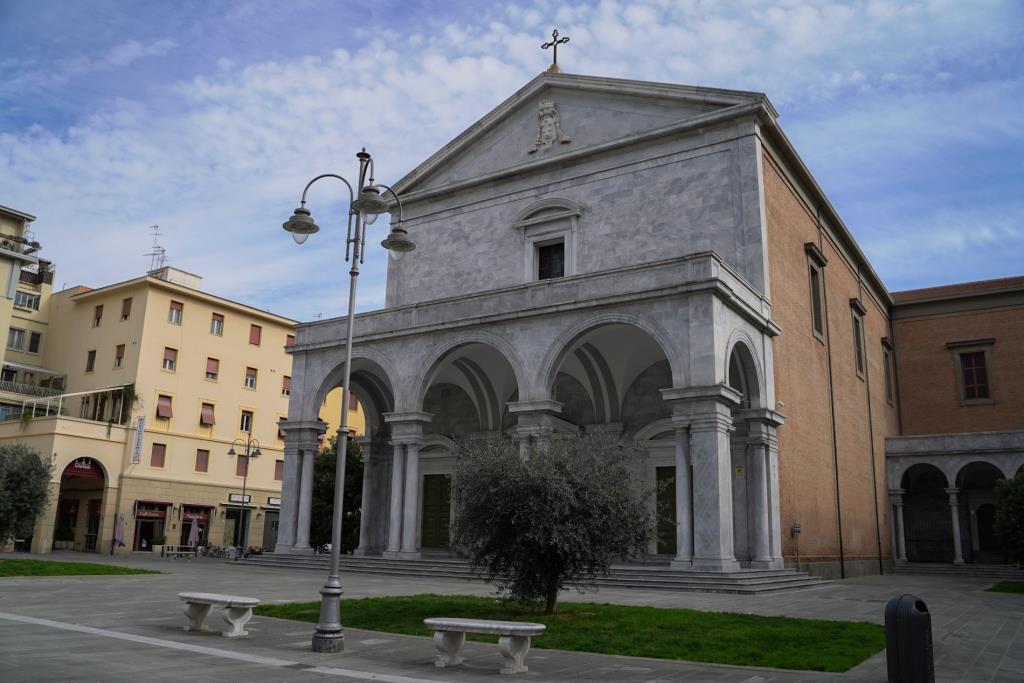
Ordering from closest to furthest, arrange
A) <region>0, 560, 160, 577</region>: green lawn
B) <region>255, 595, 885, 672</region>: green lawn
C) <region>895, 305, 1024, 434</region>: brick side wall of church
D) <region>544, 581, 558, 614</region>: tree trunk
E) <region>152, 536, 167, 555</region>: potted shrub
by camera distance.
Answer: <region>255, 595, 885, 672</region>: green lawn < <region>544, 581, 558, 614</region>: tree trunk < <region>0, 560, 160, 577</region>: green lawn < <region>895, 305, 1024, 434</region>: brick side wall of church < <region>152, 536, 167, 555</region>: potted shrub

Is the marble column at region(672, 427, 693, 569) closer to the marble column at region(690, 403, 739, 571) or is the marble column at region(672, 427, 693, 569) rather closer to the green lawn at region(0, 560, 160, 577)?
the marble column at region(690, 403, 739, 571)

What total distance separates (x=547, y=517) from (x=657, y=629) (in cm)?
212

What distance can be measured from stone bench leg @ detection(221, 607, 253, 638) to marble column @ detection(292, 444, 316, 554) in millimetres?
14752

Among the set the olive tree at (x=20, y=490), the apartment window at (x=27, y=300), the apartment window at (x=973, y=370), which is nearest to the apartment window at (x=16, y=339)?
the apartment window at (x=27, y=300)

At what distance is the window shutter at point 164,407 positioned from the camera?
122 feet

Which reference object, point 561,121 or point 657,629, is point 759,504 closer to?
point 657,629

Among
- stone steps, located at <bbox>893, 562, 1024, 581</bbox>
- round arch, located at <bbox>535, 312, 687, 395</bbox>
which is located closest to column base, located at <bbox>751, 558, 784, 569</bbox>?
round arch, located at <bbox>535, 312, 687, 395</bbox>

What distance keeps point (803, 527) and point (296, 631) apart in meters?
16.7

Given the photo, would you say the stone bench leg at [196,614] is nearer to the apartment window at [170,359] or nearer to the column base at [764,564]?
the column base at [764,564]

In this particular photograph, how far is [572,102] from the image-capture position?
27.2 meters

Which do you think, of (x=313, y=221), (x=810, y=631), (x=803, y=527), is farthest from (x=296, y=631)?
(x=803, y=527)

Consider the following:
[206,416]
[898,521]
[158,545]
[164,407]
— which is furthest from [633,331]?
[206,416]

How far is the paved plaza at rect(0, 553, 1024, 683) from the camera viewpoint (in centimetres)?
753

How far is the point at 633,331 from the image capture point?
22203mm
